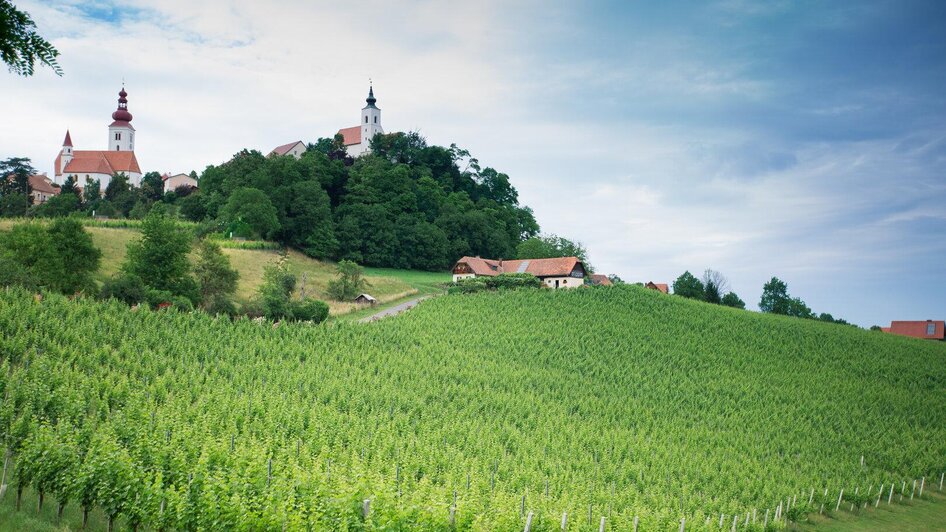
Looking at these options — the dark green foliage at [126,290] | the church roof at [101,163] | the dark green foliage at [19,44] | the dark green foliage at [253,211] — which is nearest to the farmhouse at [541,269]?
the dark green foliage at [253,211]

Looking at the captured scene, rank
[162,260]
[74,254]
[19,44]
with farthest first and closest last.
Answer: [162,260] → [74,254] → [19,44]

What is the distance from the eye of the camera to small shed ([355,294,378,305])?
56.7 m

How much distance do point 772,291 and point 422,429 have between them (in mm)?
89110

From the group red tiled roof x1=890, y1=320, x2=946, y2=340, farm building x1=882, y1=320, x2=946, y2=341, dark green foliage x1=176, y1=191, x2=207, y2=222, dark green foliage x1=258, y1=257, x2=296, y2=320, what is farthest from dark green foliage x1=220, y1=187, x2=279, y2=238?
red tiled roof x1=890, y1=320, x2=946, y2=340

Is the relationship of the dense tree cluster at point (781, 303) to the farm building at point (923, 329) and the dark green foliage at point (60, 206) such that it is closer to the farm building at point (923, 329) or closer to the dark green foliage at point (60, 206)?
the farm building at point (923, 329)

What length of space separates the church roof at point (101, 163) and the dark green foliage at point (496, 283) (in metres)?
70.8

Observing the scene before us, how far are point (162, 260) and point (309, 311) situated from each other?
11.5 metres

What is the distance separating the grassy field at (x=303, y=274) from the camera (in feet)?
175

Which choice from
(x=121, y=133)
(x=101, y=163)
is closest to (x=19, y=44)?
(x=101, y=163)

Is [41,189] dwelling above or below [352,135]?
below

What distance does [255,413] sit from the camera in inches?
912

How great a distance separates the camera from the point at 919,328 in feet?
247

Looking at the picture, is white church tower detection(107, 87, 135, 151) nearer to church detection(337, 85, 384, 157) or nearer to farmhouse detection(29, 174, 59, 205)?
farmhouse detection(29, 174, 59, 205)

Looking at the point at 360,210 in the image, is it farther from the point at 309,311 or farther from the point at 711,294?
the point at 711,294
